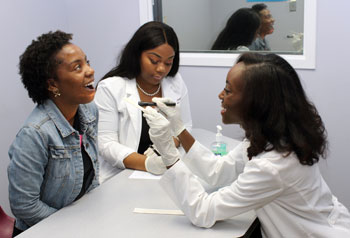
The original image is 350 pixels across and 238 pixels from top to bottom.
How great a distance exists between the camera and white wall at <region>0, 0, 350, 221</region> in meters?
2.71

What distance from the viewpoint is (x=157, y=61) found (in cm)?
215

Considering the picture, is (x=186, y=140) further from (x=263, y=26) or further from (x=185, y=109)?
(x=263, y=26)

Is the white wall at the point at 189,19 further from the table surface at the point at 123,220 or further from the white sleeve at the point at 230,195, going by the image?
the white sleeve at the point at 230,195

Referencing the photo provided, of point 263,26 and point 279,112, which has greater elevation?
point 263,26

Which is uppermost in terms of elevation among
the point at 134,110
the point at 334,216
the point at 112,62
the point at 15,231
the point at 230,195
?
the point at 112,62

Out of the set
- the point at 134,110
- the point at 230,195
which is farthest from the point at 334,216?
Result: the point at 134,110

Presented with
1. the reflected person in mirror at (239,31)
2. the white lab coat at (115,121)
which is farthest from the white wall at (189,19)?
the white lab coat at (115,121)

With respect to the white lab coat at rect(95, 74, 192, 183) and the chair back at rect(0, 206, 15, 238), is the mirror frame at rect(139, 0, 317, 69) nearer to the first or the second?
the white lab coat at rect(95, 74, 192, 183)

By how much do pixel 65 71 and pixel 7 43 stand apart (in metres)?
1.52

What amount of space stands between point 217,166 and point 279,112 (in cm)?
47

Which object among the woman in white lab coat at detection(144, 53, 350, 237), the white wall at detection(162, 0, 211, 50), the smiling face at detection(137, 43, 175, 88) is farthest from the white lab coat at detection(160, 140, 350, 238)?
the white wall at detection(162, 0, 211, 50)

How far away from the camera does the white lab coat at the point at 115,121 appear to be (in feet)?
6.82

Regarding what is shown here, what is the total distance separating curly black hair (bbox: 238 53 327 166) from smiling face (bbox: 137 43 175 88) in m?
0.81

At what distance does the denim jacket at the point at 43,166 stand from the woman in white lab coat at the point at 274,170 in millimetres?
385
